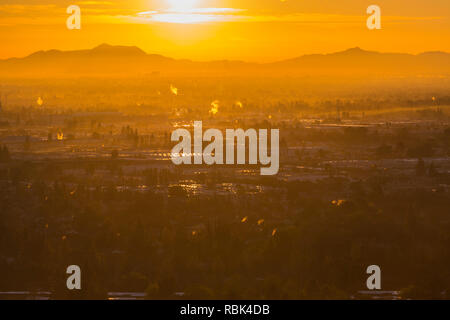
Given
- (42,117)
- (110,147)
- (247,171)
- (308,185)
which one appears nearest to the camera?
(308,185)

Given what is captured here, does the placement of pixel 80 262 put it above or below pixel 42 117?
below

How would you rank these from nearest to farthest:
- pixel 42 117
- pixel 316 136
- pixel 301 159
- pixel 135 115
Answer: pixel 301 159, pixel 316 136, pixel 42 117, pixel 135 115

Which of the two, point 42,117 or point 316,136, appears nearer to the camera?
point 316,136

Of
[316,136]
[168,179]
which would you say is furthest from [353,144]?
[168,179]

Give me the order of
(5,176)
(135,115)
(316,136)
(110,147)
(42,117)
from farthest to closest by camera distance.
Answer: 1. (135,115)
2. (42,117)
3. (316,136)
4. (110,147)
5. (5,176)

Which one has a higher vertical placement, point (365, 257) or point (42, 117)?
point (42, 117)

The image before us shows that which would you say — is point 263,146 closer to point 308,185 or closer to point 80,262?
point 308,185

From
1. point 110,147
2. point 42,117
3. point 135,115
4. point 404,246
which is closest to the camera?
point 404,246

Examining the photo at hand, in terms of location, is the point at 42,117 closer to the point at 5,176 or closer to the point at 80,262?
the point at 5,176

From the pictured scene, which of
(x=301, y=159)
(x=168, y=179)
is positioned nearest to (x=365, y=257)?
(x=168, y=179)
